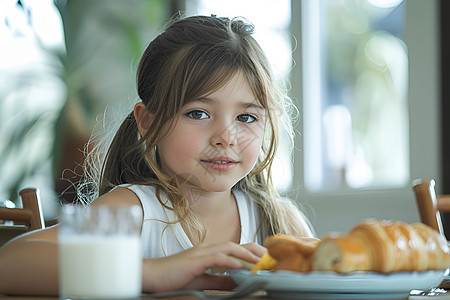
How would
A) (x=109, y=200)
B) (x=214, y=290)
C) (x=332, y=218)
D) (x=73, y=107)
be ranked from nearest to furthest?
(x=214, y=290)
(x=109, y=200)
(x=332, y=218)
(x=73, y=107)

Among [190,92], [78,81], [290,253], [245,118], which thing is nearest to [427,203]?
[245,118]

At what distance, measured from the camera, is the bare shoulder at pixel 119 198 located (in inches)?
47.6

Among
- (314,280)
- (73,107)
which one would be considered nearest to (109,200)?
(314,280)

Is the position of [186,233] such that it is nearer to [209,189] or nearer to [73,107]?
[209,189]

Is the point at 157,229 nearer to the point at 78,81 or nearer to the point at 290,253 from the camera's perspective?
the point at 290,253

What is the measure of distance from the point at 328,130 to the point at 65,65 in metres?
1.78

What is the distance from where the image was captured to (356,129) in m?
3.28

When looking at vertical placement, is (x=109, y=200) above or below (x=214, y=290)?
above

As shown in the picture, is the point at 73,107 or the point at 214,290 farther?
the point at 73,107

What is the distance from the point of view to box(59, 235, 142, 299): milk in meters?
0.64

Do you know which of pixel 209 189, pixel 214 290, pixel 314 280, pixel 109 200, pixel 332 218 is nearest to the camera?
pixel 314 280

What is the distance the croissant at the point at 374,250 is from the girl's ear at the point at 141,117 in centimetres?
74

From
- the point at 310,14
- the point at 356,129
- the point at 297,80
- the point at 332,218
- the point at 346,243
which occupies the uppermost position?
the point at 310,14

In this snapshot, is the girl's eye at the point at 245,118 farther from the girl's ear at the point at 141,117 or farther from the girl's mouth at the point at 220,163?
the girl's ear at the point at 141,117
